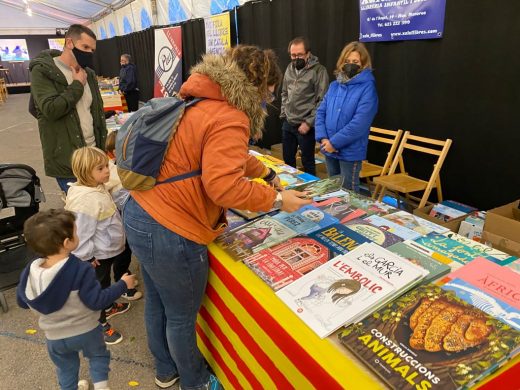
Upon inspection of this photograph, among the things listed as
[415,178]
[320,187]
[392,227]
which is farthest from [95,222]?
[415,178]

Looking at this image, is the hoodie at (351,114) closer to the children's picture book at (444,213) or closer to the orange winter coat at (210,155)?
the children's picture book at (444,213)

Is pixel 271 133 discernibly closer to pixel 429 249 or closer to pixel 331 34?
pixel 331 34

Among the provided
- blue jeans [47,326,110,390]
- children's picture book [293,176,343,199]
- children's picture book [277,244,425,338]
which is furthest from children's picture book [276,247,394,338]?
blue jeans [47,326,110,390]

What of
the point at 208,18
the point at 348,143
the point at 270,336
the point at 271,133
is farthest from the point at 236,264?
the point at 208,18

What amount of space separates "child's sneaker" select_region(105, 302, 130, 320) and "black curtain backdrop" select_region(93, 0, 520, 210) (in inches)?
113

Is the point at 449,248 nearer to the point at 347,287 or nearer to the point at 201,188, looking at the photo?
the point at 347,287

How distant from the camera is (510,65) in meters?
2.70

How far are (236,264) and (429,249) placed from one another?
2.31 ft

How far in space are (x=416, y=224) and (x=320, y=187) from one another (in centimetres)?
55

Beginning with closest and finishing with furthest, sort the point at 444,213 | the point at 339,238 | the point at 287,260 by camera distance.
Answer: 1. the point at 287,260
2. the point at 339,238
3. the point at 444,213

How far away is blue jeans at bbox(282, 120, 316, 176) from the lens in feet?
12.4

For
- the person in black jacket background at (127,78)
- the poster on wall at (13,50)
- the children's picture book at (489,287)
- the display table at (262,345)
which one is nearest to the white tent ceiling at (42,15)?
the poster on wall at (13,50)

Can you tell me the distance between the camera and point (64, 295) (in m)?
1.36

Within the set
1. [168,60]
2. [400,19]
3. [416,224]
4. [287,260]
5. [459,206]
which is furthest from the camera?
[168,60]
